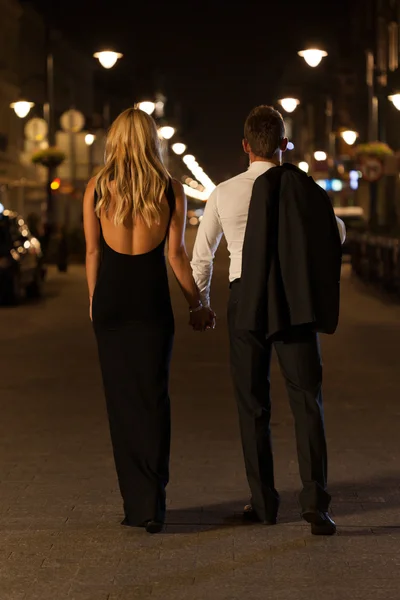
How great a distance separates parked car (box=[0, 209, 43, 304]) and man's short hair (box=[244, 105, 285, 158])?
1838 centimetres

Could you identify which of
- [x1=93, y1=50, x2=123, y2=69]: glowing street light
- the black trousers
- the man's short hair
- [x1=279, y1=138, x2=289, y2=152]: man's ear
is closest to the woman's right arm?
the black trousers

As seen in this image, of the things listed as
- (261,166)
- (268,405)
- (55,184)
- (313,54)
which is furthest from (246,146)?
(55,184)

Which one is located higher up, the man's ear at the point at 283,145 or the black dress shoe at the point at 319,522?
the man's ear at the point at 283,145

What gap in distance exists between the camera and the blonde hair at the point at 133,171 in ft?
22.3

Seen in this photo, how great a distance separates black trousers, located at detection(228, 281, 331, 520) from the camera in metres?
6.95

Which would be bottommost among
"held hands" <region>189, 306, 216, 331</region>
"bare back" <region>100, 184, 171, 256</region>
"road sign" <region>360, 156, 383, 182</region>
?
"road sign" <region>360, 156, 383, 182</region>

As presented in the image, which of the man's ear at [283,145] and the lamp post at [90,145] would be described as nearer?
the man's ear at [283,145]

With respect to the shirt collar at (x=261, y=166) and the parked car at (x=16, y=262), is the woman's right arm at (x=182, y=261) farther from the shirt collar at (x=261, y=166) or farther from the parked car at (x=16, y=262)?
the parked car at (x=16, y=262)

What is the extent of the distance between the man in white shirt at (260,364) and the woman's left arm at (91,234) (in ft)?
1.47

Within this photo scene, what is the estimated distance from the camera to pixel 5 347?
17.0 meters

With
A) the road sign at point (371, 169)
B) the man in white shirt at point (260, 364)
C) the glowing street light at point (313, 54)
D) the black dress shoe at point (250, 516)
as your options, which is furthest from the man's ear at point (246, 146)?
the glowing street light at point (313, 54)

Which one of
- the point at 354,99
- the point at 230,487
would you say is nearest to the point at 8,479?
the point at 230,487

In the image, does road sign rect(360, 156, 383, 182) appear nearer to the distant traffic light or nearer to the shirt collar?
the distant traffic light

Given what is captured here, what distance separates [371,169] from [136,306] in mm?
34588
